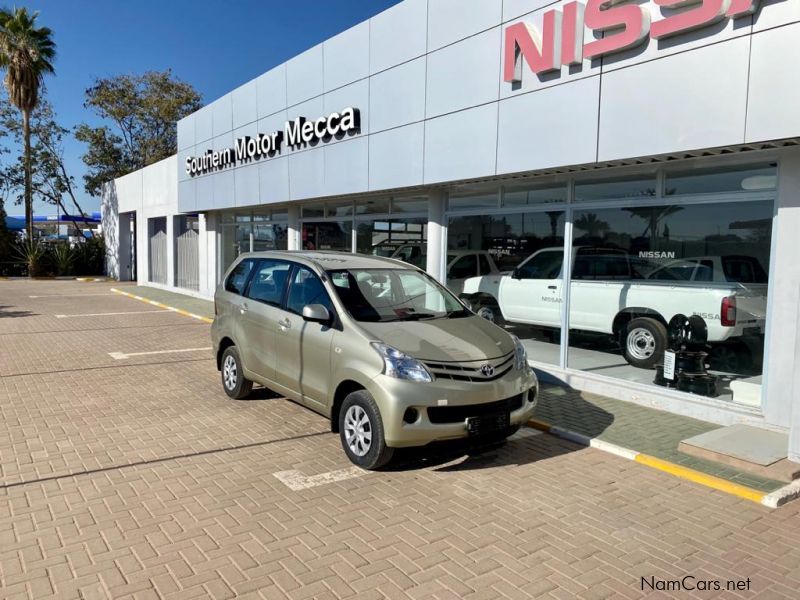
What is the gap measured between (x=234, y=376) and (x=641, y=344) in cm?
515

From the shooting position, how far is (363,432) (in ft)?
16.3

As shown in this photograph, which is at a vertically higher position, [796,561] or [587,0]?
[587,0]

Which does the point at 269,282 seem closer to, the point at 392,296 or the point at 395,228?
the point at 392,296

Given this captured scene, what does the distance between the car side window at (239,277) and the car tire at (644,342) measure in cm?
495

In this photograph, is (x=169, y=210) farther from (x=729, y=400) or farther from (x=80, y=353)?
(x=729, y=400)

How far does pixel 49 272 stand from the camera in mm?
30094

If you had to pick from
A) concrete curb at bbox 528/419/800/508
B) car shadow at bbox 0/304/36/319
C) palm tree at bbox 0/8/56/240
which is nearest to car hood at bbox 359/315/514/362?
concrete curb at bbox 528/419/800/508

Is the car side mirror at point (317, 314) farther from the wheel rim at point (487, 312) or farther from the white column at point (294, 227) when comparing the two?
the white column at point (294, 227)

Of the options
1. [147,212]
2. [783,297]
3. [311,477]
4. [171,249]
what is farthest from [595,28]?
[147,212]

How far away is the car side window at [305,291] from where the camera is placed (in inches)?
225

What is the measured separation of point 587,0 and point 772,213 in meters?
3.12

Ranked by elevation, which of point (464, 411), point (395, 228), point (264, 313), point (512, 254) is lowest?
point (464, 411)

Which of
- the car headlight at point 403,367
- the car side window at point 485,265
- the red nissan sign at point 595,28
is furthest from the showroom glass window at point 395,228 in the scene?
the car headlight at point 403,367

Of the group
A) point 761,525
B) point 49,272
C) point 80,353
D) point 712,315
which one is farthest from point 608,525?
point 49,272
